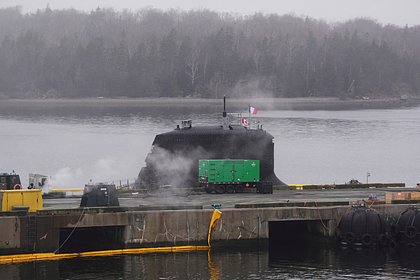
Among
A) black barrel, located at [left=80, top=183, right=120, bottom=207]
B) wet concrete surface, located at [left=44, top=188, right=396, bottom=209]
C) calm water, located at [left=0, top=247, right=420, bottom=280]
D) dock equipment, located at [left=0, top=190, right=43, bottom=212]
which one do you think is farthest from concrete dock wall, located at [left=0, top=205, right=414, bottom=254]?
wet concrete surface, located at [left=44, top=188, right=396, bottom=209]


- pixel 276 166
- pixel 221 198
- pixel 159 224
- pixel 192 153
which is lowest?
pixel 159 224

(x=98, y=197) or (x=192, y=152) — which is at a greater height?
(x=192, y=152)

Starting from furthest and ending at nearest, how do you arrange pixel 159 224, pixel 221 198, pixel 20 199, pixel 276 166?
pixel 276 166, pixel 221 198, pixel 159 224, pixel 20 199

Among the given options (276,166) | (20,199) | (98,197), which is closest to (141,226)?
(98,197)

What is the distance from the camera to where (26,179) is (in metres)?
105

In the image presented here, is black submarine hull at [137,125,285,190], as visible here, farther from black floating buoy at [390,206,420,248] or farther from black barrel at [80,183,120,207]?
black floating buoy at [390,206,420,248]

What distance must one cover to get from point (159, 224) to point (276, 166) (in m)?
66.3

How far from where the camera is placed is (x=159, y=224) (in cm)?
5797

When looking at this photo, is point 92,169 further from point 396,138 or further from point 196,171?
point 396,138

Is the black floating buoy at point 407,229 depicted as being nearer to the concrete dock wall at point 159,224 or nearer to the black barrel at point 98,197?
the concrete dock wall at point 159,224

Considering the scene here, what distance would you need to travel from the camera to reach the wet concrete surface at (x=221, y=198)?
62.6m

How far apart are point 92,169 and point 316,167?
2796 cm

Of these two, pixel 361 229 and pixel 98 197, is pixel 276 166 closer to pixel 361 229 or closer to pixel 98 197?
pixel 361 229

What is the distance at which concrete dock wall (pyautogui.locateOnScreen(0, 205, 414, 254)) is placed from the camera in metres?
55.5
